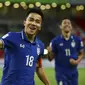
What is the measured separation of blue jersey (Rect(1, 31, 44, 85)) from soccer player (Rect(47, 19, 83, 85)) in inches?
105

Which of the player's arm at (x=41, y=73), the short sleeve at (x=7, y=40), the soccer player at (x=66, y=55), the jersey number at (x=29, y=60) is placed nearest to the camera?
the short sleeve at (x=7, y=40)

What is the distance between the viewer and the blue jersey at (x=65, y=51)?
21.8 ft

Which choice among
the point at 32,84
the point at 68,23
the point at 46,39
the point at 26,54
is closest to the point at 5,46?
the point at 26,54

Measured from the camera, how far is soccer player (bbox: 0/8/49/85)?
382 cm

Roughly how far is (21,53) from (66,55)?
9.45 ft

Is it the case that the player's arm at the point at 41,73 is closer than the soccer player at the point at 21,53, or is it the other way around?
the soccer player at the point at 21,53

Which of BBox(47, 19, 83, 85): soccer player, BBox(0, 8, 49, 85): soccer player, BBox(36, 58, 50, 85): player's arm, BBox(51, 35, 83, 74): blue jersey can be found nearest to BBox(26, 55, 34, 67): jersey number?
BBox(0, 8, 49, 85): soccer player

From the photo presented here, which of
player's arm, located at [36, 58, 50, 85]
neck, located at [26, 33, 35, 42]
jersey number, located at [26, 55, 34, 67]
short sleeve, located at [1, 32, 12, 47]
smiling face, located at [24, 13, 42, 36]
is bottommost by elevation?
player's arm, located at [36, 58, 50, 85]

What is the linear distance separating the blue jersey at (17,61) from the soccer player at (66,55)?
268 centimetres

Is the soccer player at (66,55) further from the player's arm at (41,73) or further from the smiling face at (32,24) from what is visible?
the smiling face at (32,24)

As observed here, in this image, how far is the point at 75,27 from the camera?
19984mm

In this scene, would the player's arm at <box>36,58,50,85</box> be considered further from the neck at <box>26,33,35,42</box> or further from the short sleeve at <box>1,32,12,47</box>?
the short sleeve at <box>1,32,12,47</box>

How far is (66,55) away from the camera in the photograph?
668cm

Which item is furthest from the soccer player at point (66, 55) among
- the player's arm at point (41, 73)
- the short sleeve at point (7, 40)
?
the short sleeve at point (7, 40)
